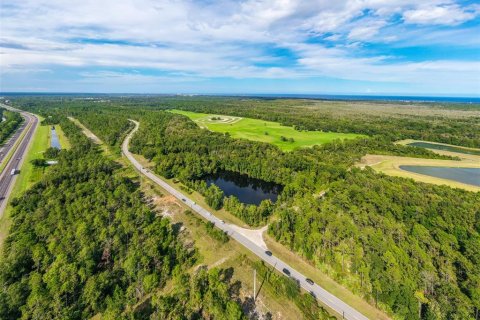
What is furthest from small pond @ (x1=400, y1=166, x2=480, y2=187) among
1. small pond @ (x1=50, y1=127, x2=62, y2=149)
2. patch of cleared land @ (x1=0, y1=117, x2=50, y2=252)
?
small pond @ (x1=50, y1=127, x2=62, y2=149)

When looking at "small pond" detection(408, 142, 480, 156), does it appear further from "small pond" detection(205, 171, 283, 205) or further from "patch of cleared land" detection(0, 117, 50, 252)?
"patch of cleared land" detection(0, 117, 50, 252)

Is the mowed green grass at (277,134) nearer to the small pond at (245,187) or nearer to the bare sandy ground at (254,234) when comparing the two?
the small pond at (245,187)

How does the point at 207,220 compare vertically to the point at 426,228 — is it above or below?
below

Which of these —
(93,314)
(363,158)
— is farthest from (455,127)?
(93,314)

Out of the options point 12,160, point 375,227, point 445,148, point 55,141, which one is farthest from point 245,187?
point 55,141

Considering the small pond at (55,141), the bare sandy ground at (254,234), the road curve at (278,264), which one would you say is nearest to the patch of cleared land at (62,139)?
the small pond at (55,141)

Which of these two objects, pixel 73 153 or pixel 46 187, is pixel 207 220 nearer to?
pixel 46 187

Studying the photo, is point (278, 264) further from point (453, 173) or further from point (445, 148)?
point (445, 148)
